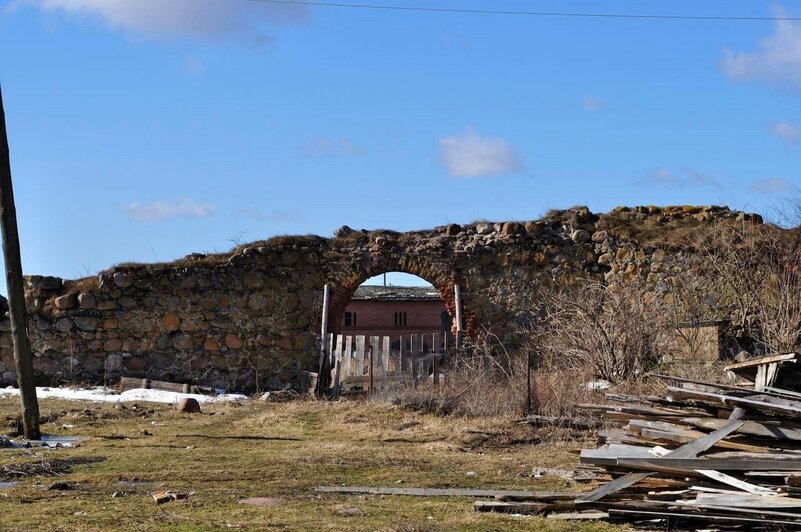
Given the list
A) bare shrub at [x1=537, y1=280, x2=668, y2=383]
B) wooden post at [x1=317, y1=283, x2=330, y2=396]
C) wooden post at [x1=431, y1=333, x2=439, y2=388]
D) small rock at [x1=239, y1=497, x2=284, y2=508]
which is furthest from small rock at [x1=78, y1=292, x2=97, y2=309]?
small rock at [x1=239, y1=497, x2=284, y2=508]

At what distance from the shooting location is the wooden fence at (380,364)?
53.4 ft

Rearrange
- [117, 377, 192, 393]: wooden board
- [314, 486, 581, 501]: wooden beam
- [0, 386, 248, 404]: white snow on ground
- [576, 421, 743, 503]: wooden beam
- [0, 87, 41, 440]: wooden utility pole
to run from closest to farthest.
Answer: [576, 421, 743, 503]: wooden beam, [314, 486, 581, 501]: wooden beam, [0, 87, 41, 440]: wooden utility pole, [0, 386, 248, 404]: white snow on ground, [117, 377, 192, 393]: wooden board

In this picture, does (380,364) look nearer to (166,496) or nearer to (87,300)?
(87,300)

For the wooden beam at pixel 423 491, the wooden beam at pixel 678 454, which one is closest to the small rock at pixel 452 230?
the wooden beam at pixel 423 491

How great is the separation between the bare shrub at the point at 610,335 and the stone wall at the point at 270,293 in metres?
2.90

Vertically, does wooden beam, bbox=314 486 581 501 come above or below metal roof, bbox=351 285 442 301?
below

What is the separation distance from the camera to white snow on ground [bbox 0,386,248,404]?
55.3 feet

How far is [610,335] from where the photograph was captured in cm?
1424

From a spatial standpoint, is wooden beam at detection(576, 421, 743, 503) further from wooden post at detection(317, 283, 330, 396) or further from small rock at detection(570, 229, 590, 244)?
small rock at detection(570, 229, 590, 244)

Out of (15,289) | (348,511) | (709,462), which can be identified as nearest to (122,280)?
(15,289)

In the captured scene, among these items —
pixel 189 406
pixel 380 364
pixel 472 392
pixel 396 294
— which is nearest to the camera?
pixel 472 392

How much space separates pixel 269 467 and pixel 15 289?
4244mm

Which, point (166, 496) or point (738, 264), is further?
point (738, 264)

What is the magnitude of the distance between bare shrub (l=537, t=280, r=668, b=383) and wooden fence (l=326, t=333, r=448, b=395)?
203 centimetres
